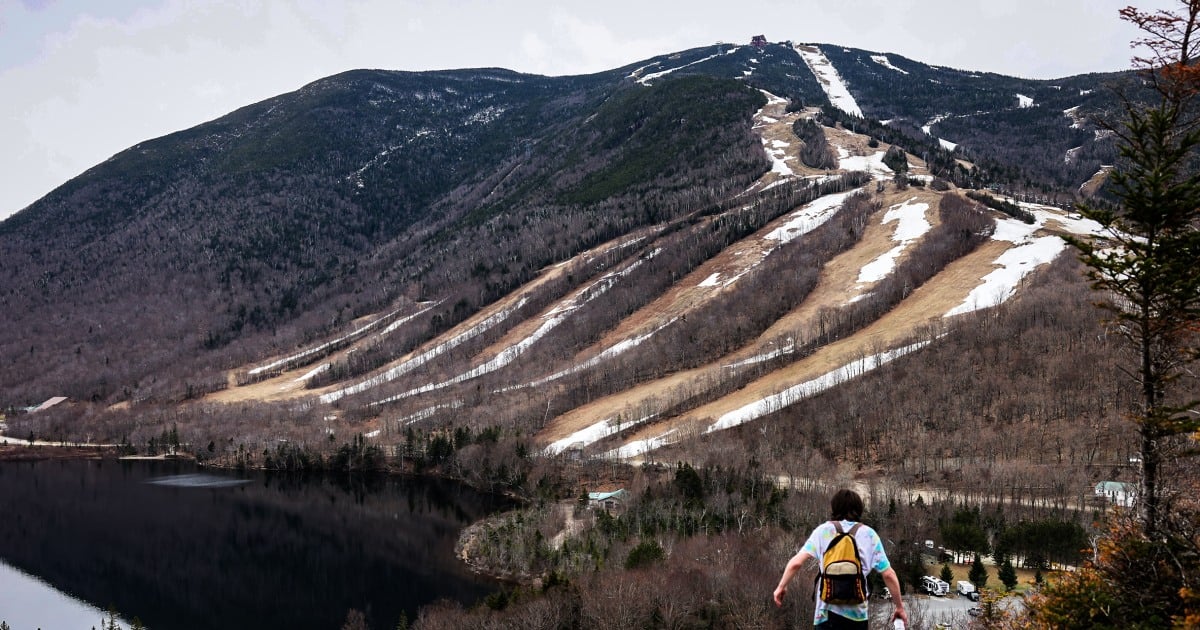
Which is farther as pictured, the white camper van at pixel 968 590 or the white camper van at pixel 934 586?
the white camper van at pixel 934 586

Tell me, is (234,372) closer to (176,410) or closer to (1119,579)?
(176,410)

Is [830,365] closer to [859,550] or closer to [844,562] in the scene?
[859,550]

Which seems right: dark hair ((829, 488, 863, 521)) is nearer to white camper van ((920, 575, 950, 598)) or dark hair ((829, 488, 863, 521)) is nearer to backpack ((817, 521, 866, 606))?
backpack ((817, 521, 866, 606))

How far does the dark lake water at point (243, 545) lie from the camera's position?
6769cm

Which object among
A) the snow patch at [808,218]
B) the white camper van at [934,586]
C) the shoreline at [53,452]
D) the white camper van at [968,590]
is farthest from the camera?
the snow patch at [808,218]

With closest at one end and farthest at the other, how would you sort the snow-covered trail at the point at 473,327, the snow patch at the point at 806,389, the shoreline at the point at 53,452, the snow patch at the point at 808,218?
1. the snow patch at the point at 806,389
2. the shoreline at the point at 53,452
3. the snow patch at the point at 808,218
4. the snow-covered trail at the point at 473,327

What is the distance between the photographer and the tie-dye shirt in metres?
9.97

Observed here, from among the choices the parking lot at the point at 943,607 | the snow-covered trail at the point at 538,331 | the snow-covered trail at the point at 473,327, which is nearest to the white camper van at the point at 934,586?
the parking lot at the point at 943,607

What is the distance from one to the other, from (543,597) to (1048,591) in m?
34.1

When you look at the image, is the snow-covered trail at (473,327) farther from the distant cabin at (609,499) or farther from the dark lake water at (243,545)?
the distant cabin at (609,499)

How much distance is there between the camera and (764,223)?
563ft

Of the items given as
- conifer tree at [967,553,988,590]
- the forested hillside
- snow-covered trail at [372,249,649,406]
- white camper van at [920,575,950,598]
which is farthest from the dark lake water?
conifer tree at [967,553,988,590]

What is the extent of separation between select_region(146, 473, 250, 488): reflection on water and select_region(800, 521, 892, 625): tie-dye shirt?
123 meters

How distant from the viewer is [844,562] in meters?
9.95
